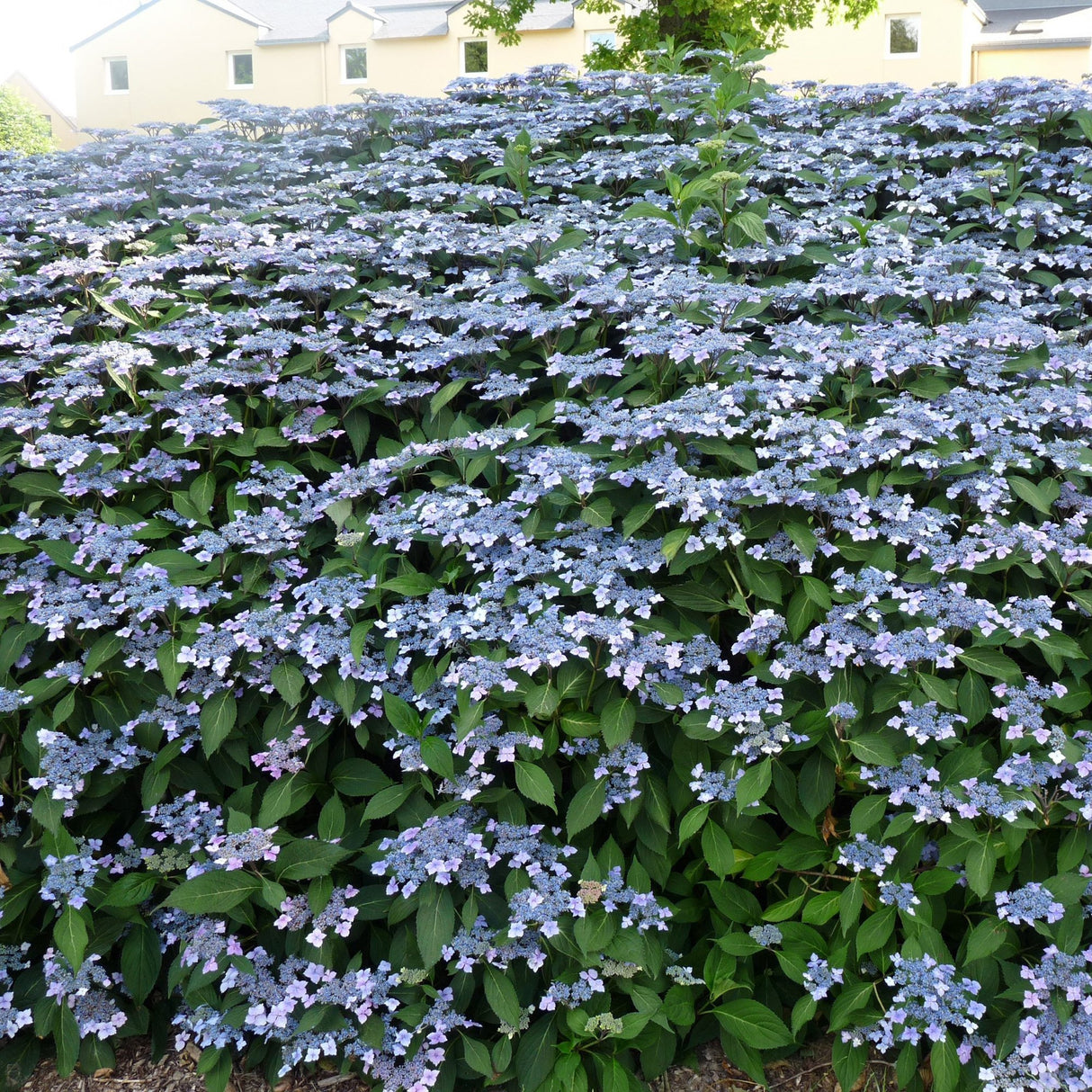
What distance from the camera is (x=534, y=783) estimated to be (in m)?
2.43

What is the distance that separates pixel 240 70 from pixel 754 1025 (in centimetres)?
3197

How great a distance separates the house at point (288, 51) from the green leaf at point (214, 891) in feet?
83.5

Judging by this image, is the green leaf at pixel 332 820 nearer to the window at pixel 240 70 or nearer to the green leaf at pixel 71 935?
the green leaf at pixel 71 935

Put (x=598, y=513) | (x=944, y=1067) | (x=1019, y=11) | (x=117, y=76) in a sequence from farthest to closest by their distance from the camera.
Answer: (x=117, y=76)
(x=1019, y=11)
(x=598, y=513)
(x=944, y=1067)

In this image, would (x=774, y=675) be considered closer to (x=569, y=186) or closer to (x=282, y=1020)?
(x=282, y=1020)

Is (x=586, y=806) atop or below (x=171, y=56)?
below

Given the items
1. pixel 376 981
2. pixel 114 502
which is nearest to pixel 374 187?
pixel 114 502

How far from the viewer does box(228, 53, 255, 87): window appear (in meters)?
28.0

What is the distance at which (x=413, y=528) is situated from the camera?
110 inches

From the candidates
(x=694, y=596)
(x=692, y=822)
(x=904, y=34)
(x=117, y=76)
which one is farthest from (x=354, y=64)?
(x=692, y=822)

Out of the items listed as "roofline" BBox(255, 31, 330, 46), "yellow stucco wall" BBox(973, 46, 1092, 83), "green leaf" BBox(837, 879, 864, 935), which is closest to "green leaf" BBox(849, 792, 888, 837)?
"green leaf" BBox(837, 879, 864, 935)

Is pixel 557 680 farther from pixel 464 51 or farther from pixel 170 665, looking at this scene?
pixel 464 51

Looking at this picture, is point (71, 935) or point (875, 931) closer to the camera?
point (875, 931)

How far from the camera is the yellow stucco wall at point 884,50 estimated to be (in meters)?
22.5
